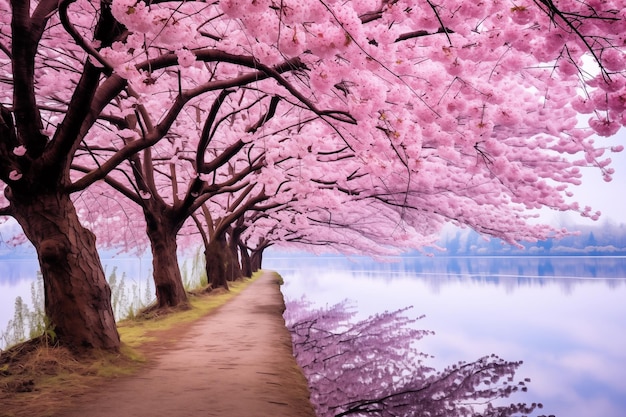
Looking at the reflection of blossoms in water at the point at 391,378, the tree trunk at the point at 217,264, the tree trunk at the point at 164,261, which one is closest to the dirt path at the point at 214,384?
the reflection of blossoms in water at the point at 391,378

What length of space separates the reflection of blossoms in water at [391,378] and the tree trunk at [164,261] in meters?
3.03

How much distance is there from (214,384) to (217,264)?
37.2 ft

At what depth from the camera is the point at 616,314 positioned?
13195mm

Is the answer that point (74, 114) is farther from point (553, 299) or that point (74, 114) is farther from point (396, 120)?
point (553, 299)

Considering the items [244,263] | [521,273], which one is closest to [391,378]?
[244,263]

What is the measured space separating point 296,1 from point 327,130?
5551 mm

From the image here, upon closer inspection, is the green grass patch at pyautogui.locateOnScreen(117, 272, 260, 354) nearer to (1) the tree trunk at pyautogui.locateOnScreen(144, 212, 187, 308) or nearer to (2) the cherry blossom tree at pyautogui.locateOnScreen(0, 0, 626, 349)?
→ (1) the tree trunk at pyautogui.locateOnScreen(144, 212, 187, 308)

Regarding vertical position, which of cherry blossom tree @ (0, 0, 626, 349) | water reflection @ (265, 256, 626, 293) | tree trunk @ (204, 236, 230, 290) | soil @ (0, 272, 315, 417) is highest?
cherry blossom tree @ (0, 0, 626, 349)

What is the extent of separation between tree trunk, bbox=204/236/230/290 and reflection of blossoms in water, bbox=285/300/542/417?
17.0 ft

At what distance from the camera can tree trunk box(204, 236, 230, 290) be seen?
15.4 metres

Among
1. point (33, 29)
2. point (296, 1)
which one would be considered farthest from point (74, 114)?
point (296, 1)

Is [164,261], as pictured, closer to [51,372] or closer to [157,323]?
[157,323]

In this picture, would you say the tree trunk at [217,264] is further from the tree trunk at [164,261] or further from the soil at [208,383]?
the soil at [208,383]

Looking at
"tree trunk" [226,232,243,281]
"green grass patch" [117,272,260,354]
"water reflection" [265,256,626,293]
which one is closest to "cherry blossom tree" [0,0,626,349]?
"green grass patch" [117,272,260,354]
